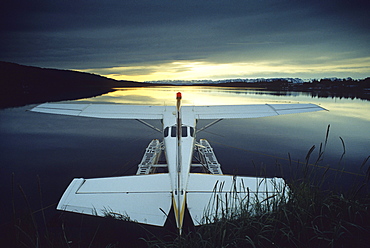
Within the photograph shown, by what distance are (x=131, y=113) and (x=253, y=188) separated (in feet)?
A: 21.9

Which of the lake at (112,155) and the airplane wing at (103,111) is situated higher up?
the airplane wing at (103,111)

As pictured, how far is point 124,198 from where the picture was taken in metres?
3.95

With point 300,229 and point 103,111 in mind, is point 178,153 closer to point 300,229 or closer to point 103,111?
point 300,229

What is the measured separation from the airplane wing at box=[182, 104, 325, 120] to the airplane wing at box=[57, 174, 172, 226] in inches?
210

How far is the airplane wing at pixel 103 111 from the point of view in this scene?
28.4 feet

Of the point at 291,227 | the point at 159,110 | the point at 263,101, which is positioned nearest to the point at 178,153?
the point at 291,227

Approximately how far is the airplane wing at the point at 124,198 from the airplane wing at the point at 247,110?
5.34 m

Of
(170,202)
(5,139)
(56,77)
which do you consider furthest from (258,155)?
(56,77)

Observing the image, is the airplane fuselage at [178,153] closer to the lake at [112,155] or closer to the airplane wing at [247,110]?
the airplane wing at [247,110]

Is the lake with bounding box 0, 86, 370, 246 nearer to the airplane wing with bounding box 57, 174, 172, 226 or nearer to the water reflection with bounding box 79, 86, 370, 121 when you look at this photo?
the airplane wing with bounding box 57, 174, 172, 226

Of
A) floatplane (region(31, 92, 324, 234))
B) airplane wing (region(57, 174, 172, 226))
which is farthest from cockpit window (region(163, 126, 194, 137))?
airplane wing (region(57, 174, 172, 226))

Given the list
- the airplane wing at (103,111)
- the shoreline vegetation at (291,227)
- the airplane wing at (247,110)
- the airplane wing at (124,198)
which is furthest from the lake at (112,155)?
the shoreline vegetation at (291,227)

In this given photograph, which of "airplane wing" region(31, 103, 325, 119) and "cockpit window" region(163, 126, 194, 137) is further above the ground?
"airplane wing" region(31, 103, 325, 119)

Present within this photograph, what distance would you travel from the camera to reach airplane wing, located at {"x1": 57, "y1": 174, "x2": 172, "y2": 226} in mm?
3576
